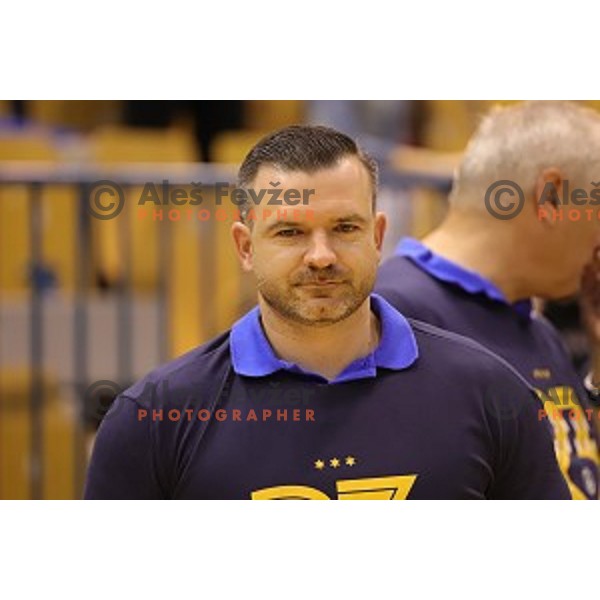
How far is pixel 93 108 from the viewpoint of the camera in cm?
420

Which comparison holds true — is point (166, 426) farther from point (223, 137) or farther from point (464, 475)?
point (223, 137)

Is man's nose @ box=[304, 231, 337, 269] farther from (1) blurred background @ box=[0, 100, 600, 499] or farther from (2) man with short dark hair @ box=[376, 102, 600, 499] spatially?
(1) blurred background @ box=[0, 100, 600, 499]

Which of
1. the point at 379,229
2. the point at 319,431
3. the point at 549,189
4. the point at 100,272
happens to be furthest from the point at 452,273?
the point at 100,272

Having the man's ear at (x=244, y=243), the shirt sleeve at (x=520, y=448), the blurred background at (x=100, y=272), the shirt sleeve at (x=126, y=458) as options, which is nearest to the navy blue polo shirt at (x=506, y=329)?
the shirt sleeve at (x=520, y=448)

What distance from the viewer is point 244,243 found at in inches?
89.0

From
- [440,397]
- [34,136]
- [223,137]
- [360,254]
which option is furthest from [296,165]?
[34,136]

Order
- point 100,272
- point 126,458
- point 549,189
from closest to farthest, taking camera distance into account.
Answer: point 126,458 → point 549,189 → point 100,272

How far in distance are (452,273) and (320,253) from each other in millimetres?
459

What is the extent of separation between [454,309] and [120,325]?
55.3 inches

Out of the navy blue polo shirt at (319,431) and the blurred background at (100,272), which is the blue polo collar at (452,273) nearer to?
the navy blue polo shirt at (319,431)

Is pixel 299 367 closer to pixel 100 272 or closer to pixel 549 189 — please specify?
pixel 549 189

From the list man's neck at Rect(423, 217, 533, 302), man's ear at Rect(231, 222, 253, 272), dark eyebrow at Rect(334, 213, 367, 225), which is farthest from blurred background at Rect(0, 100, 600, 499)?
dark eyebrow at Rect(334, 213, 367, 225)
